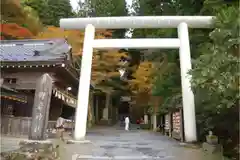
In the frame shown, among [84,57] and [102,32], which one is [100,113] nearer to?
[102,32]

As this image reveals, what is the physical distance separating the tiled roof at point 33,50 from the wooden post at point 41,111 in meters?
8.22

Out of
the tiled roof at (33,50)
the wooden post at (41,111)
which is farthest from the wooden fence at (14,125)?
the wooden post at (41,111)

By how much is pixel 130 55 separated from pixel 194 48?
22.5m

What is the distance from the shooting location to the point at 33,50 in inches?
720

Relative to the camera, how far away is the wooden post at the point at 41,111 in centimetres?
752

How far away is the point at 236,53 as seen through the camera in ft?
23.6

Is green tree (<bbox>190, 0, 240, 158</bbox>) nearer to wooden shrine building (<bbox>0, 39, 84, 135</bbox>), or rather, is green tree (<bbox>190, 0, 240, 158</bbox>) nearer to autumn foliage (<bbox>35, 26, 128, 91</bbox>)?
wooden shrine building (<bbox>0, 39, 84, 135</bbox>)

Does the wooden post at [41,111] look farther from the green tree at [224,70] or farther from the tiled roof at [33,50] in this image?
the tiled roof at [33,50]

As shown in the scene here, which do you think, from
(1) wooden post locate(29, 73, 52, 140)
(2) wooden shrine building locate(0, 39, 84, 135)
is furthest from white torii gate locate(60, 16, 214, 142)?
(1) wooden post locate(29, 73, 52, 140)

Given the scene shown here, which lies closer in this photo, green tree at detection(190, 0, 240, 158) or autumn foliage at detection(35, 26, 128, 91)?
green tree at detection(190, 0, 240, 158)

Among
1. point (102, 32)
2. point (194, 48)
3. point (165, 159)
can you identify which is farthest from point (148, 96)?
point (165, 159)

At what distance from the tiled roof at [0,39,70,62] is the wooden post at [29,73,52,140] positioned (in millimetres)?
8219

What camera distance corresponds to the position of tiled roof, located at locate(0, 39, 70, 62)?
54.3 ft

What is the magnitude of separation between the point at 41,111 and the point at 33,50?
11.4 m
